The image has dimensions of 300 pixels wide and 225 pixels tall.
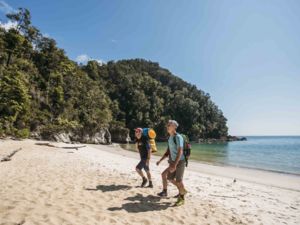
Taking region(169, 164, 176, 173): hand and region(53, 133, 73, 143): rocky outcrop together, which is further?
region(53, 133, 73, 143): rocky outcrop

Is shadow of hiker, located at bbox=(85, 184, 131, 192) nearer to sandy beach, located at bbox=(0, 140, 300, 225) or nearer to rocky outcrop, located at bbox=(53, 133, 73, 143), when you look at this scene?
sandy beach, located at bbox=(0, 140, 300, 225)

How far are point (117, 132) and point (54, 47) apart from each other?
1026 inches

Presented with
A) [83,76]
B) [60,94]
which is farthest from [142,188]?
[83,76]

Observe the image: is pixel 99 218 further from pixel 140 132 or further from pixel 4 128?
pixel 4 128

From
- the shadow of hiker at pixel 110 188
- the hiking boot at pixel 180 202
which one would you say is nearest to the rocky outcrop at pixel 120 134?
the shadow of hiker at pixel 110 188

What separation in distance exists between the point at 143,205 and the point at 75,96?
4764 centimetres

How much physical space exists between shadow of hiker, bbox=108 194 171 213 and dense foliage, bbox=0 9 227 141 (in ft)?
80.3

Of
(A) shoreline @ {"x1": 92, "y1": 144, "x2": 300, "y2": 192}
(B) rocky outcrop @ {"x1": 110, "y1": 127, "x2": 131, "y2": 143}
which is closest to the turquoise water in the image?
(A) shoreline @ {"x1": 92, "y1": 144, "x2": 300, "y2": 192}

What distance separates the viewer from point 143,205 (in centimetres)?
511

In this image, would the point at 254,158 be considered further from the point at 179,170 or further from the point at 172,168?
the point at 172,168

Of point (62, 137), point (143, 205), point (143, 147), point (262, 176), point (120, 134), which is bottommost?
point (262, 176)

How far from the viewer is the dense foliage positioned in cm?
3027

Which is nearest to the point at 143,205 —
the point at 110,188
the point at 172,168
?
the point at 172,168

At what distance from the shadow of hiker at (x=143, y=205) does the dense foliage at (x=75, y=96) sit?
80.3 feet
